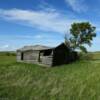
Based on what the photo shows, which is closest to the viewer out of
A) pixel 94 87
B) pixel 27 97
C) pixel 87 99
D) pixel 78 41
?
pixel 87 99

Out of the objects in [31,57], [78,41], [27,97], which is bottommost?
[27,97]

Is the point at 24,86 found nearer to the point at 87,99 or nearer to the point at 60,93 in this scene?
the point at 60,93

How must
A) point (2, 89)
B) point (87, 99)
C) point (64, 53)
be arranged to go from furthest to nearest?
point (64, 53), point (2, 89), point (87, 99)

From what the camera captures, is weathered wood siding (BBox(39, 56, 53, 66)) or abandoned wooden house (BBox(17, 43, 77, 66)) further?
abandoned wooden house (BBox(17, 43, 77, 66))

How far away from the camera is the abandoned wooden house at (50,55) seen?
1680 inches

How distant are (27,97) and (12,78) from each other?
34.4ft

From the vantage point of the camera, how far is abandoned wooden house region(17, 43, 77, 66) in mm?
42659

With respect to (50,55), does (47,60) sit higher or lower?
lower

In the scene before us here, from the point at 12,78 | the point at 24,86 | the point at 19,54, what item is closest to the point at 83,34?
→ the point at 19,54

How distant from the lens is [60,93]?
18.9 m

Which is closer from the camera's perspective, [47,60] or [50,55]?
[47,60]

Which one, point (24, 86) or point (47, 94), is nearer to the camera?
point (47, 94)

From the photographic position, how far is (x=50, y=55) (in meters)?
44.1

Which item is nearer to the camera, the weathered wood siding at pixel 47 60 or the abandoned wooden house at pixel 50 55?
the weathered wood siding at pixel 47 60
